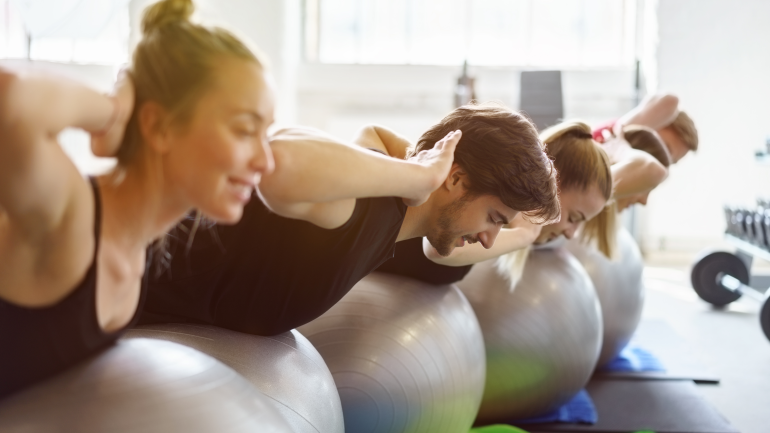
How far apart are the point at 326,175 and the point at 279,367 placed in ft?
1.64

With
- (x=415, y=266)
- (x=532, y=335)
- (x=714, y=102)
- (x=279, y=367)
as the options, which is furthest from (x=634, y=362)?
(x=714, y=102)

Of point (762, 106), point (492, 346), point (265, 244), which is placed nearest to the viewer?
point (265, 244)

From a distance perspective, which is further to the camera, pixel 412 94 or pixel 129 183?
pixel 412 94

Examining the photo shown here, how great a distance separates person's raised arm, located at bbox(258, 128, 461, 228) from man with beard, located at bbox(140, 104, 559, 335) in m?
0.16

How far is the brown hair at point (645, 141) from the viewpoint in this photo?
271cm

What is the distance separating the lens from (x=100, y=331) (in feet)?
3.01

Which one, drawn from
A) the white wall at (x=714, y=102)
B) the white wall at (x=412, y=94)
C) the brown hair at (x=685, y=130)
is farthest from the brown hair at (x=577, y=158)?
the white wall at (x=714, y=102)

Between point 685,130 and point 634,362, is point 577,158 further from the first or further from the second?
point 634,362

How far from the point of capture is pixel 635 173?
2.39 m

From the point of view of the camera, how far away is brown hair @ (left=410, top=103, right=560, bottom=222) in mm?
1412

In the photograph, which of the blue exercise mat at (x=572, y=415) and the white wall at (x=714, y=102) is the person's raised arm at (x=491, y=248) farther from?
the white wall at (x=714, y=102)

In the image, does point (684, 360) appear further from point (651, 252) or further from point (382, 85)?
point (382, 85)

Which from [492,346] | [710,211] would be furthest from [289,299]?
[710,211]

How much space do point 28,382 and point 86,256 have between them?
19cm
